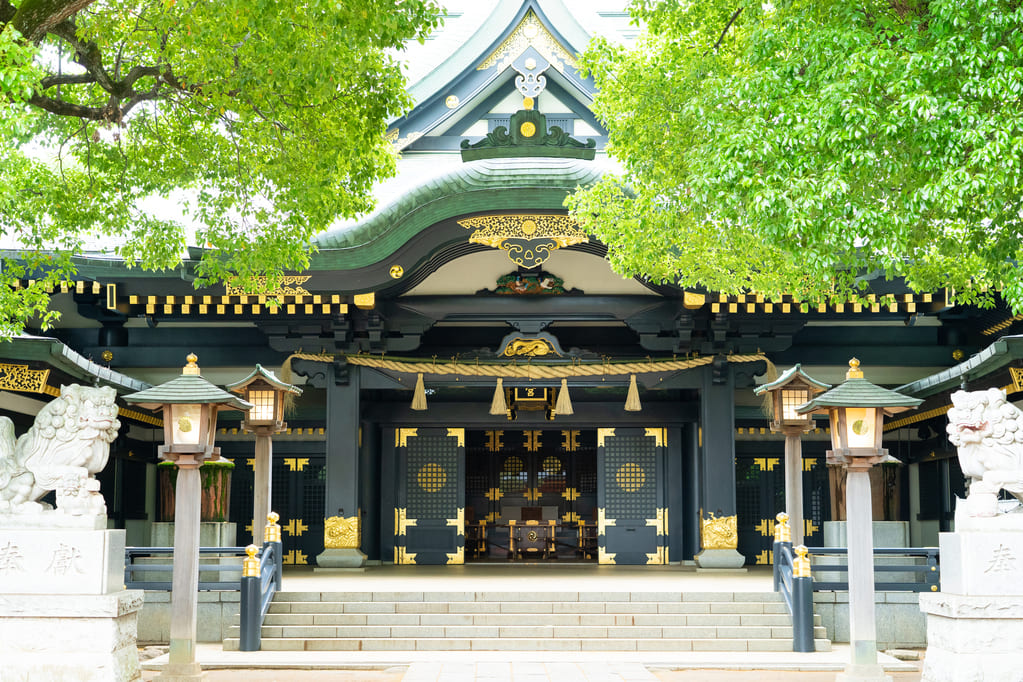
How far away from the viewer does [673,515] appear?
16391 millimetres

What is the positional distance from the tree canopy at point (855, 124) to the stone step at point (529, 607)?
3.96m

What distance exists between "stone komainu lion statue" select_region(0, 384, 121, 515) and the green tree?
66.7 inches

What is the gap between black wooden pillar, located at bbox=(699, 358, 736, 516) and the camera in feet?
49.6

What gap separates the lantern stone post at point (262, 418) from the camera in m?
11.4

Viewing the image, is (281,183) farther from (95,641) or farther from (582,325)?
(582,325)

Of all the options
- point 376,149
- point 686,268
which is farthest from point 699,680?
point 376,149

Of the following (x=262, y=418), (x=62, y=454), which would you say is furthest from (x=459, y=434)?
(x=62, y=454)

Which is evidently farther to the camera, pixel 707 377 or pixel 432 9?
pixel 707 377

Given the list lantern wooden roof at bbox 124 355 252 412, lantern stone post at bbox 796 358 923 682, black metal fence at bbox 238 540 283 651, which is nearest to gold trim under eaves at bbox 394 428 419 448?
black metal fence at bbox 238 540 283 651

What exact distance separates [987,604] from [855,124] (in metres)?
3.20

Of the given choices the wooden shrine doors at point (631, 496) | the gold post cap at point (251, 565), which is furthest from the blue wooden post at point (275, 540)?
the wooden shrine doors at point (631, 496)

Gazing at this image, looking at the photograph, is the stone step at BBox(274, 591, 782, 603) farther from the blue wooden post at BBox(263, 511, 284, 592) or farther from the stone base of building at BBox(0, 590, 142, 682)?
the stone base of building at BBox(0, 590, 142, 682)

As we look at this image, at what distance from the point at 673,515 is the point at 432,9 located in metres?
10.2

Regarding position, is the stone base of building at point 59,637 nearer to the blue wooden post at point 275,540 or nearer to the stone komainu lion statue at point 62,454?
the stone komainu lion statue at point 62,454
